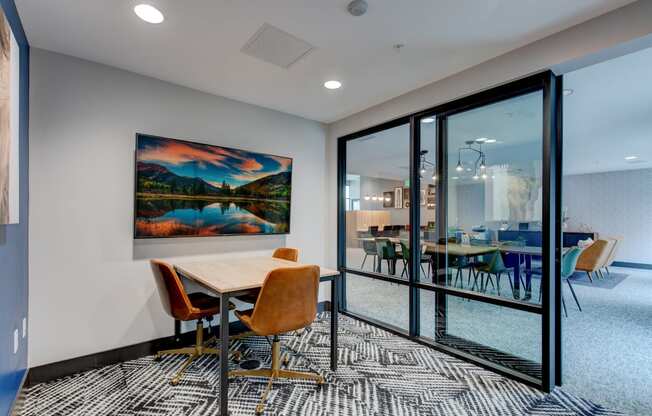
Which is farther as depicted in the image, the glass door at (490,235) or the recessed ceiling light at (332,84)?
the recessed ceiling light at (332,84)

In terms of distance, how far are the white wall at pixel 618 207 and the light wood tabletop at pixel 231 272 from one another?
846 cm

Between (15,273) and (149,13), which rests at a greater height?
(149,13)

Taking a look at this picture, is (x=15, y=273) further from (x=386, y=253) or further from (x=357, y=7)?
(x=386, y=253)

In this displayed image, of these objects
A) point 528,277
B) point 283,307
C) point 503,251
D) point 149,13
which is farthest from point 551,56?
point 149,13

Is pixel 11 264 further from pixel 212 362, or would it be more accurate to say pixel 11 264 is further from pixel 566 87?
pixel 566 87

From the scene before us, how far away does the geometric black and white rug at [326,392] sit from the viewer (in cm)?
200

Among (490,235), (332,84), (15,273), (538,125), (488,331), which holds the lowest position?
(488,331)

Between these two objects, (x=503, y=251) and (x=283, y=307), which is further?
(x=503, y=251)

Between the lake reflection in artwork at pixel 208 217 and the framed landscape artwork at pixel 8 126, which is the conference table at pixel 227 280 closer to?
the lake reflection in artwork at pixel 208 217

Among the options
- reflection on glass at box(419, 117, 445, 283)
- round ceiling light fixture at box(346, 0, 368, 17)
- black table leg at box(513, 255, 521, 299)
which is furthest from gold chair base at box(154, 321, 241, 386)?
round ceiling light fixture at box(346, 0, 368, 17)

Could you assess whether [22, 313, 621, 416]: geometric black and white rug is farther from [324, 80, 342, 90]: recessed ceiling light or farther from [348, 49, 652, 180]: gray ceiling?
[324, 80, 342, 90]: recessed ceiling light

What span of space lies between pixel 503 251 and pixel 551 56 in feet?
5.02

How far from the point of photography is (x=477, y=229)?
2.80 meters

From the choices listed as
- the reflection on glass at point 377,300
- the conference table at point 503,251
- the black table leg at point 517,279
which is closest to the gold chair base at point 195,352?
the reflection on glass at point 377,300
